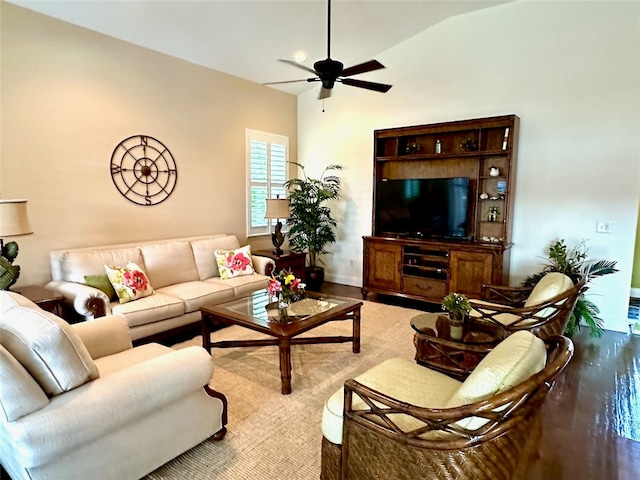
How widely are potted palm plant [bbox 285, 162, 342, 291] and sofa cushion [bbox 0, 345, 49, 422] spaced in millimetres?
4453

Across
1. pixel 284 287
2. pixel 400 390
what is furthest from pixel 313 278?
pixel 400 390

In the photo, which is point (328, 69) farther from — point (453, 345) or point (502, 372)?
point (502, 372)

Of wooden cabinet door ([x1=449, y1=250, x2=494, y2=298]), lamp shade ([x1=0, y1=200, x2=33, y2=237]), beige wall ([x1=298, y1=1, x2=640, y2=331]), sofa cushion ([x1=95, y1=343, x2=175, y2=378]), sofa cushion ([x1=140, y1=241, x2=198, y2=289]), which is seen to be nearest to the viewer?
sofa cushion ([x1=95, y1=343, x2=175, y2=378])

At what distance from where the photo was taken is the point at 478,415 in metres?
1.28

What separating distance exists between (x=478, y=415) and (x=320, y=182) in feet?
16.9

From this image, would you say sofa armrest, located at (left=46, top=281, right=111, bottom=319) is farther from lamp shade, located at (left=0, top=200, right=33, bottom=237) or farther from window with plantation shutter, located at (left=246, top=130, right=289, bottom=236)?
window with plantation shutter, located at (left=246, top=130, right=289, bottom=236)

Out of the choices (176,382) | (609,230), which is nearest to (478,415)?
(176,382)

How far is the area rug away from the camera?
82.5 inches

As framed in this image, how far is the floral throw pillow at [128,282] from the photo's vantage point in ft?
11.9

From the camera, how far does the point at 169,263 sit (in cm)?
437

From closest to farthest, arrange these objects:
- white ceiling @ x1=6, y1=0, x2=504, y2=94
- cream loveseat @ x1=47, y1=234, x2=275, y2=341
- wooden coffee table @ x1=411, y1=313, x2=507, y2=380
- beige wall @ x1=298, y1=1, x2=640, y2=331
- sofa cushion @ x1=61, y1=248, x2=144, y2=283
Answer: wooden coffee table @ x1=411, y1=313, x2=507, y2=380
cream loveseat @ x1=47, y1=234, x2=275, y2=341
sofa cushion @ x1=61, y1=248, x2=144, y2=283
white ceiling @ x1=6, y1=0, x2=504, y2=94
beige wall @ x1=298, y1=1, x2=640, y2=331

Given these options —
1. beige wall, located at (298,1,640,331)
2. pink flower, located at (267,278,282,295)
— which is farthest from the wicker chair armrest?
pink flower, located at (267,278,282,295)

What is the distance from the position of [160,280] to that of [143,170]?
1.37 meters

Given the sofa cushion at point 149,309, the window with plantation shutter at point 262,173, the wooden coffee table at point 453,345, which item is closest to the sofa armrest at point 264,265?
the window with plantation shutter at point 262,173
